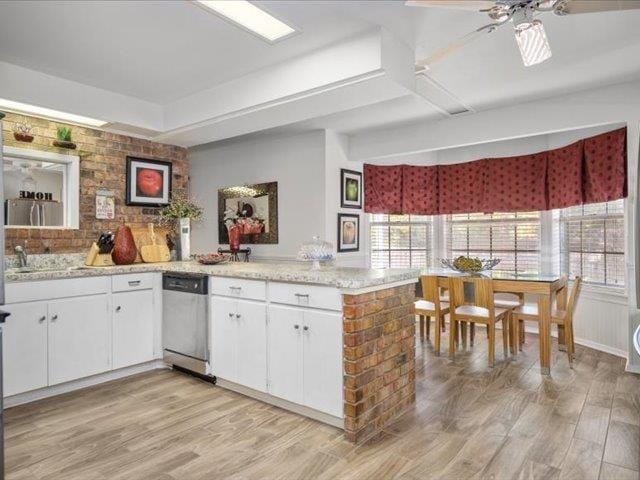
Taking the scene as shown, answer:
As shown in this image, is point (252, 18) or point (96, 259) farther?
point (96, 259)

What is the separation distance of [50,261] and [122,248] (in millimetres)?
587

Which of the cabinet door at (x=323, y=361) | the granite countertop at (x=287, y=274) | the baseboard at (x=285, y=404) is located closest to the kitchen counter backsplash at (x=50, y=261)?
the granite countertop at (x=287, y=274)

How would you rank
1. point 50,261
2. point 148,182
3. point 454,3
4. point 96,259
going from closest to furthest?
point 454,3 < point 50,261 < point 96,259 < point 148,182

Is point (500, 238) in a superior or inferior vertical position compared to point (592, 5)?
inferior

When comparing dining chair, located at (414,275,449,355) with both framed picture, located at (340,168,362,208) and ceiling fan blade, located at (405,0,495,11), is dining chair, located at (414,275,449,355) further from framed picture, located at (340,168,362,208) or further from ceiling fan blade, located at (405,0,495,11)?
ceiling fan blade, located at (405,0,495,11)

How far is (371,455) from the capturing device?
7.45ft

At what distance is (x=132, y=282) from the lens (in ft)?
11.7

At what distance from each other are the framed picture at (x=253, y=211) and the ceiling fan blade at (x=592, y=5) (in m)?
3.72

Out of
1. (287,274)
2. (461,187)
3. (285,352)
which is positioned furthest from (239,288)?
(461,187)

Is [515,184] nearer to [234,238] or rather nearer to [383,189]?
[383,189]

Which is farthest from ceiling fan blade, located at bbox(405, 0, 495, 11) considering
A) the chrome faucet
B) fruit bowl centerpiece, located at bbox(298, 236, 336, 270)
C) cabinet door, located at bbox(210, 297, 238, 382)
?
the chrome faucet

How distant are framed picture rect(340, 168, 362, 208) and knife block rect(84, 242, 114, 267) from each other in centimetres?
269

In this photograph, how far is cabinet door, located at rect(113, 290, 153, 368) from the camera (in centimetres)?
346

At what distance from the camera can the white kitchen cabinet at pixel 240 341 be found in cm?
294
